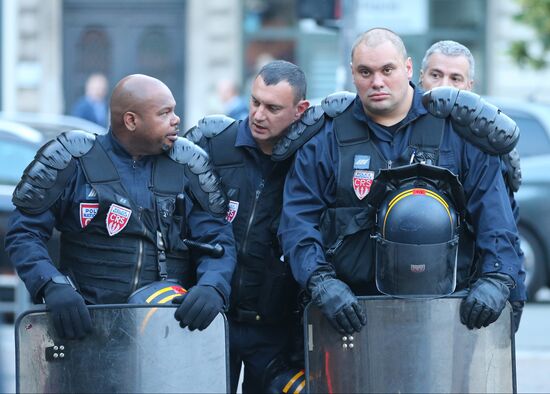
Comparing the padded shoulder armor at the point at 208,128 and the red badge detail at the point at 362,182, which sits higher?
the padded shoulder armor at the point at 208,128

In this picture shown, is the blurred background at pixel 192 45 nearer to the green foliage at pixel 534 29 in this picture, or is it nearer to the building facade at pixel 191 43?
the building facade at pixel 191 43

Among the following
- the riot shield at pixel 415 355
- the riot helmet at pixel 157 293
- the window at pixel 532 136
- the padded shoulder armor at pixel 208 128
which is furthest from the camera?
the window at pixel 532 136

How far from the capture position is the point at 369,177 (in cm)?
444

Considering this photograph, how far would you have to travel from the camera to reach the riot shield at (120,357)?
409 cm

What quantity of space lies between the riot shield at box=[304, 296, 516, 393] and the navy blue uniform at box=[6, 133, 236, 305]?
0.56m

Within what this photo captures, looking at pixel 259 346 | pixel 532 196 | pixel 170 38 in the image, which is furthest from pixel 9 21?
pixel 259 346

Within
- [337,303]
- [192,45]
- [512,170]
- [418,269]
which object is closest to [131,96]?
[337,303]

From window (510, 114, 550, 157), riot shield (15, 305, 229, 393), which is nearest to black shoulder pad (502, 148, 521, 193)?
riot shield (15, 305, 229, 393)

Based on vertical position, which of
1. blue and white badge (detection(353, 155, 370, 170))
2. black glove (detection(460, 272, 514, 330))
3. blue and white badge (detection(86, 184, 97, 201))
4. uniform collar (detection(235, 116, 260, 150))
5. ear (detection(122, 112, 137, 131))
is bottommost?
black glove (detection(460, 272, 514, 330))

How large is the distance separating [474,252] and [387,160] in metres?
0.48

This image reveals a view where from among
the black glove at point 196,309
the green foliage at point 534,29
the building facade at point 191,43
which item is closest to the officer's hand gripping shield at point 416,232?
the black glove at point 196,309

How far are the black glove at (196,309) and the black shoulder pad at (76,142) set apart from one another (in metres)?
0.68

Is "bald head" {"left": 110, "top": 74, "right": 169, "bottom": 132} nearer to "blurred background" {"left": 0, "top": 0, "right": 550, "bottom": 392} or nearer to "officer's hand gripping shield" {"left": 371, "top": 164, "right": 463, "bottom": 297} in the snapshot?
"officer's hand gripping shield" {"left": 371, "top": 164, "right": 463, "bottom": 297}

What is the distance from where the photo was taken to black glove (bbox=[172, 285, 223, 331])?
4.16 metres
